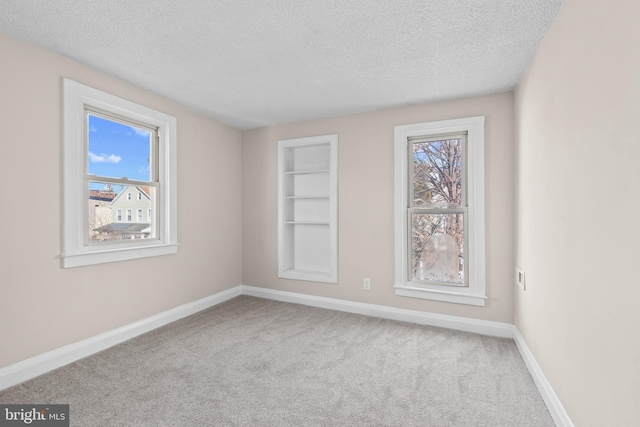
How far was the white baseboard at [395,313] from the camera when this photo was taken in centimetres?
304

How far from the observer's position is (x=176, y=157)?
11.1 ft

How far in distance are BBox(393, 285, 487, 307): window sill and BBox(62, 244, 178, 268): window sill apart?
2565 mm

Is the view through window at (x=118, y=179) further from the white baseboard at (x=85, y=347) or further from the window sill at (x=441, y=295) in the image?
the window sill at (x=441, y=295)

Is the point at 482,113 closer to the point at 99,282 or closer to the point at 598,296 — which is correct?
the point at 598,296

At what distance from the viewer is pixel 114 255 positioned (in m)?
2.76

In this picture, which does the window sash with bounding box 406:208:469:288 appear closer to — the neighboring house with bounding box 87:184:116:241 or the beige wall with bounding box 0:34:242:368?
the beige wall with bounding box 0:34:242:368

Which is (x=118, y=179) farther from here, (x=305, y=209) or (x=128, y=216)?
(x=305, y=209)

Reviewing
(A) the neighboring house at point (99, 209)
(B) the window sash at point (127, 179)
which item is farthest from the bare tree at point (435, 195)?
(A) the neighboring house at point (99, 209)

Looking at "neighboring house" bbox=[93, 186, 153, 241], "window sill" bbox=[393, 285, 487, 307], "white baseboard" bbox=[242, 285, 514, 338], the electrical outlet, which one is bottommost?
"white baseboard" bbox=[242, 285, 514, 338]

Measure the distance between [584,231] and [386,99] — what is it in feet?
7.43

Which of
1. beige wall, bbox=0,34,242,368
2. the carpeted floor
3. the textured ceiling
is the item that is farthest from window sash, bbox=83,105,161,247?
the carpeted floor

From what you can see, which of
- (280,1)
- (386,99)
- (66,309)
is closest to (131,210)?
(66,309)

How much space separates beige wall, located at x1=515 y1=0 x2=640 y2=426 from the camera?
1.12 meters

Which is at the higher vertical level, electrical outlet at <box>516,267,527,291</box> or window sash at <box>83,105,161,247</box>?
window sash at <box>83,105,161,247</box>
